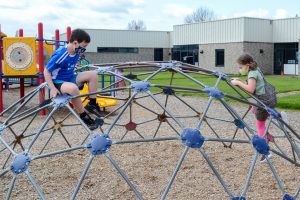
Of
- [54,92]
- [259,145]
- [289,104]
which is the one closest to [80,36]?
[54,92]

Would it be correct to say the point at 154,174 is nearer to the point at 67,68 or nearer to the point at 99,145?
the point at 67,68

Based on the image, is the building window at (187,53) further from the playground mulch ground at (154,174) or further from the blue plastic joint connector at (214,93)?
the blue plastic joint connector at (214,93)

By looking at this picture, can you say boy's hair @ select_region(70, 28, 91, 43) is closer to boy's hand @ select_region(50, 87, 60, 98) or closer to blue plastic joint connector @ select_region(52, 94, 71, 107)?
boy's hand @ select_region(50, 87, 60, 98)

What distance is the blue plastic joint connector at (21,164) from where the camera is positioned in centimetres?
343

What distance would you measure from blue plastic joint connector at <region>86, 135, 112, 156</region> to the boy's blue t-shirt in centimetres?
158

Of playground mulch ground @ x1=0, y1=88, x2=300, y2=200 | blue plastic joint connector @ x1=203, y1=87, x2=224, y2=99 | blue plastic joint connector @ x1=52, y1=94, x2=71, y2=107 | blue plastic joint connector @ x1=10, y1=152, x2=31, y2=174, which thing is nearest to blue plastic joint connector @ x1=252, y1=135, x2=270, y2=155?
blue plastic joint connector @ x1=203, y1=87, x2=224, y2=99

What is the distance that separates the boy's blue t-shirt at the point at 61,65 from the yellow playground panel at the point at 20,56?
5630mm

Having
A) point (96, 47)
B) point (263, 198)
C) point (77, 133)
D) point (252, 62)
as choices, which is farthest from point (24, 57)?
point (96, 47)

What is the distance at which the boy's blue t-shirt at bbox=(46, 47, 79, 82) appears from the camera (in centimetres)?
461

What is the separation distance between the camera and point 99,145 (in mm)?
3250

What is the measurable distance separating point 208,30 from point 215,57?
6.56 feet

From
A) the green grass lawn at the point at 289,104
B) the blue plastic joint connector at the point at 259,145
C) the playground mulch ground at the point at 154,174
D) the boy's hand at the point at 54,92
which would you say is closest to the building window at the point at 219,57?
the green grass lawn at the point at 289,104

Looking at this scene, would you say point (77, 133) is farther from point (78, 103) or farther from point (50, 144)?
point (78, 103)

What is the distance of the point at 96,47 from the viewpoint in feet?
121
